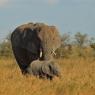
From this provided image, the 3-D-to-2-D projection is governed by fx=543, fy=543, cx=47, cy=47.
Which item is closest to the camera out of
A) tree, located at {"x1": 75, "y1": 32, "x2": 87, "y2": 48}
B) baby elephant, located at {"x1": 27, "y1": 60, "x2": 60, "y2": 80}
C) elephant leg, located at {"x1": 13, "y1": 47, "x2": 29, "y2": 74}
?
baby elephant, located at {"x1": 27, "y1": 60, "x2": 60, "y2": 80}

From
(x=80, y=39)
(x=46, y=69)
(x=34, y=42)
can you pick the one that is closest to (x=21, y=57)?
(x=34, y=42)

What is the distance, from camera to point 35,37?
1898 centimetres

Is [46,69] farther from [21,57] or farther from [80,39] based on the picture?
[80,39]

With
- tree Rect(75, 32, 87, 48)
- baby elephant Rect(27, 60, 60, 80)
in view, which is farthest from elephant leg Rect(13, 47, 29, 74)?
tree Rect(75, 32, 87, 48)

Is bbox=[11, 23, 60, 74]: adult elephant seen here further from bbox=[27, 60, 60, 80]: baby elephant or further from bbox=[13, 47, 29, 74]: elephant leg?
bbox=[27, 60, 60, 80]: baby elephant

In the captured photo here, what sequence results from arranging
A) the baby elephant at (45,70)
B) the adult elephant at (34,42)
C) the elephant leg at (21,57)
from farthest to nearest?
1. the elephant leg at (21,57)
2. the adult elephant at (34,42)
3. the baby elephant at (45,70)

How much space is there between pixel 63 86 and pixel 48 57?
627cm

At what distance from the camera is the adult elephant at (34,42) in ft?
58.9

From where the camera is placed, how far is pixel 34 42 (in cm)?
1883

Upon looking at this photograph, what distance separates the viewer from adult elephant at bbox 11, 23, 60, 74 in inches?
707

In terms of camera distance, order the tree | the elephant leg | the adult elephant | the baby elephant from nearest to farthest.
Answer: the baby elephant
the adult elephant
the elephant leg
the tree

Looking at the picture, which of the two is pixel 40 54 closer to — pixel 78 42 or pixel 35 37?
pixel 35 37

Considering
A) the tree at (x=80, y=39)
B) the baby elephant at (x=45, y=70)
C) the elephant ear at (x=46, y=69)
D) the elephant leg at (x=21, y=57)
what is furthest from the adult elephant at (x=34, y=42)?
the tree at (x=80, y=39)

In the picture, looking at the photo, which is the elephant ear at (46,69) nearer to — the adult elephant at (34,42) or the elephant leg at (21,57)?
the adult elephant at (34,42)
